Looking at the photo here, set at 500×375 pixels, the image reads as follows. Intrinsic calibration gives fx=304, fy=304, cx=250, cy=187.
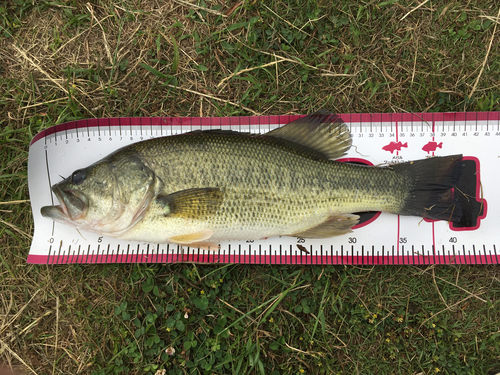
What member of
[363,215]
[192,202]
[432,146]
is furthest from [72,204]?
[432,146]

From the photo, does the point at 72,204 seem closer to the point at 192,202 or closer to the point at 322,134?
the point at 192,202

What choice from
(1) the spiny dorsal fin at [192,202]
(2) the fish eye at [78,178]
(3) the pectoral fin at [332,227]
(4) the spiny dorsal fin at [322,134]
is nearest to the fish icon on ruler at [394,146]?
(4) the spiny dorsal fin at [322,134]

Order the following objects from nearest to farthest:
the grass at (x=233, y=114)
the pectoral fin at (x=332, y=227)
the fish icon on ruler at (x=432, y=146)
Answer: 1. the pectoral fin at (x=332, y=227)
2. the grass at (x=233, y=114)
3. the fish icon on ruler at (x=432, y=146)

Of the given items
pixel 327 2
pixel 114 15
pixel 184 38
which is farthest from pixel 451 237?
pixel 114 15

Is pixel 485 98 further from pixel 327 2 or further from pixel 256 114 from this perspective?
pixel 256 114

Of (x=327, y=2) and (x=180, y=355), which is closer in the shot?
(x=180, y=355)

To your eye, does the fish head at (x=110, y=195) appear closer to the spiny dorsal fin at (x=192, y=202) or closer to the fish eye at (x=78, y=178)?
the fish eye at (x=78, y=178)

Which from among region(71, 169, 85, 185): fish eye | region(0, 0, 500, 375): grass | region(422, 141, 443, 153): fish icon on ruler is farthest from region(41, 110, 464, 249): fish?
region(0, 0, 500, 375): grass
